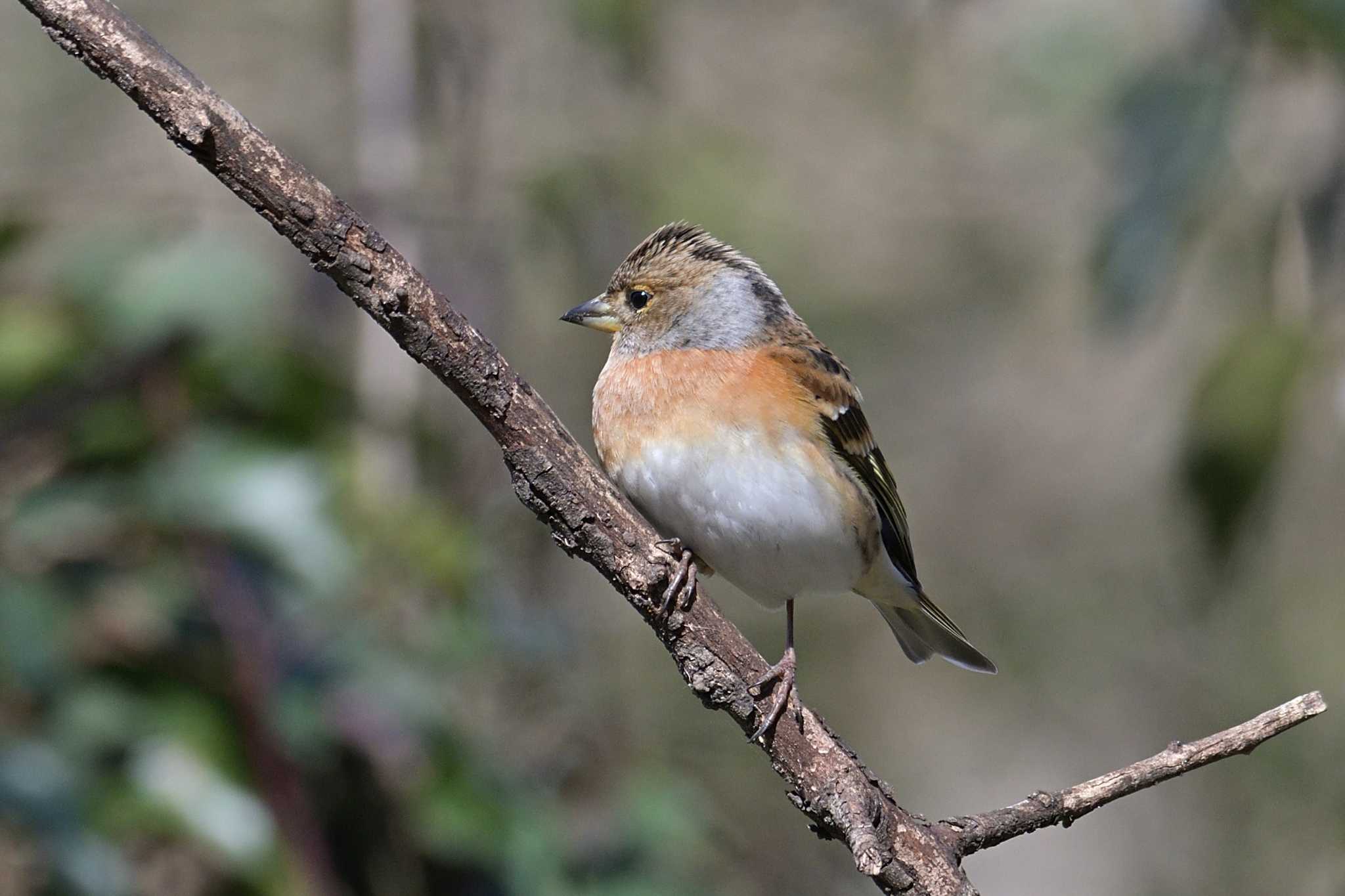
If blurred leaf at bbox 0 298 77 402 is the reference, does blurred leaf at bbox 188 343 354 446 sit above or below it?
above

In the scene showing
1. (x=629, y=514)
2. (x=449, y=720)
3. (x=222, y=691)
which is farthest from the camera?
(x=449, y=720)

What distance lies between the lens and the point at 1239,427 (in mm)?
2943

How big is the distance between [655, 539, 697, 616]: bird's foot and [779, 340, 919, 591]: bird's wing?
113 centimetres

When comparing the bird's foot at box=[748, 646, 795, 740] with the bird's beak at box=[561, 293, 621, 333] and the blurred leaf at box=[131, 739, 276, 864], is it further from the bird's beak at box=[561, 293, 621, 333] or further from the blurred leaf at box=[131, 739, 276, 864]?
the bird's beak at box=[561, 293, 621, 333]

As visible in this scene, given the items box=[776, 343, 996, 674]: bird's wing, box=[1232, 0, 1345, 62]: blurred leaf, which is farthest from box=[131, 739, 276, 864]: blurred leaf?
box=[1232, 0, 1345, 62]: blurred leaf

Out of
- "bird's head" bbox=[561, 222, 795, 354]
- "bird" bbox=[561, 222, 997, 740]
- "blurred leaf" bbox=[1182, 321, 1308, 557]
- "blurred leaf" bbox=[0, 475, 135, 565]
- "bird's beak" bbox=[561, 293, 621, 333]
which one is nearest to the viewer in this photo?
"blurred leaf" bbox=[0, 475, 135, 565]

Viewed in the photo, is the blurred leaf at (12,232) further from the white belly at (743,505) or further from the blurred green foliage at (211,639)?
the white belly at (743,505)

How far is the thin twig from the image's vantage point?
6.72ft

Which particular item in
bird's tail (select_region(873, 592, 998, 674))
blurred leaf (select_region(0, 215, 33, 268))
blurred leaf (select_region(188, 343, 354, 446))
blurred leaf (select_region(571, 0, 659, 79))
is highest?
blurred leaf (select_region(571, 0, 659, 79))

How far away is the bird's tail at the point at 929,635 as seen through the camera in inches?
140

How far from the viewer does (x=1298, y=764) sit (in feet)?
20.4

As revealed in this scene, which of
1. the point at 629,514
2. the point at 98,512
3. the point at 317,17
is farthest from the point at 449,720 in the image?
the point at 317,17

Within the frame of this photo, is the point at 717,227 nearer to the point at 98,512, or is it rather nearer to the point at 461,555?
the point at 461,555

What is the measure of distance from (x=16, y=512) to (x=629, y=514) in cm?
139
